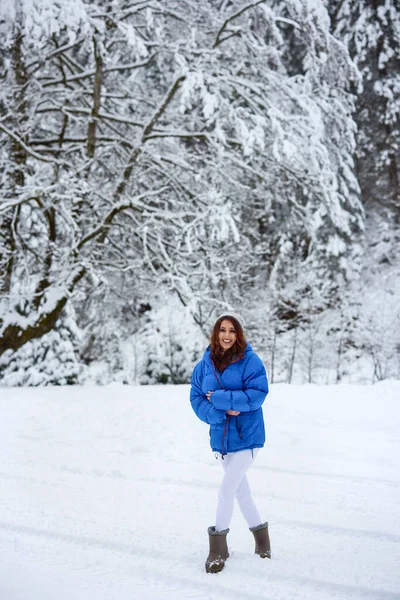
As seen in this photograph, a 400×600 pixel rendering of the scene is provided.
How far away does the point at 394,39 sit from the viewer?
14.7 meters

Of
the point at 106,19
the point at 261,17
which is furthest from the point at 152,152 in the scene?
the point at 261,17

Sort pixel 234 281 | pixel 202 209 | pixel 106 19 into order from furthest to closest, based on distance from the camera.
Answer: pixel 234 281, pixel 202 209, pixel 106 19

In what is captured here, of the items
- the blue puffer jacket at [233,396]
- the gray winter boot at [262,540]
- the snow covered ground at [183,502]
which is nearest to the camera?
the snow covered ground at [183,502]

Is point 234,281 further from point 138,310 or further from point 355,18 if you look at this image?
point 355,18

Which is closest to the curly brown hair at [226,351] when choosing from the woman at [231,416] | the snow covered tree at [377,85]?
the woman at [231,416]

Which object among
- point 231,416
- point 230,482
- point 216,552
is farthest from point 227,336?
point 216,552

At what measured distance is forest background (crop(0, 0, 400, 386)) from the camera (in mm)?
7832

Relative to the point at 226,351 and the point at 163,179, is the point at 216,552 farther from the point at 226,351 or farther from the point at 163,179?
the point at 163,179

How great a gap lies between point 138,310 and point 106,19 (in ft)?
22.0

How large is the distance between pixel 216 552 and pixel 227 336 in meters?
1.26

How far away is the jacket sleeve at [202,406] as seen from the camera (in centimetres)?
276

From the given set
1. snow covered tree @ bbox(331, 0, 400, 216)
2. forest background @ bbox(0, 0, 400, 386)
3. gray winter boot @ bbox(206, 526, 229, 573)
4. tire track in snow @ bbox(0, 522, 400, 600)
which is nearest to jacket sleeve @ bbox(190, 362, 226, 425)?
gray winter boot @ bbox(206, 526, 229, 573)

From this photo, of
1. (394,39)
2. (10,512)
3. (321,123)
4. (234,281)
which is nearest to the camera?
(10,512)

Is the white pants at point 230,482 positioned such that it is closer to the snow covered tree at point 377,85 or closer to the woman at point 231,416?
the woman at point 231,416
